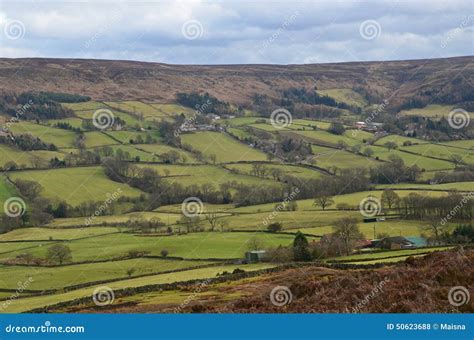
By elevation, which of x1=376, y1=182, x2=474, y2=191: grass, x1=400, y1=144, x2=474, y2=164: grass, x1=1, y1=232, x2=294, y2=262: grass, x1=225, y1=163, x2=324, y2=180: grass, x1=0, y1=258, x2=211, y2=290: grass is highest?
x1=400, y1=144, x2=474, y2=164: grass

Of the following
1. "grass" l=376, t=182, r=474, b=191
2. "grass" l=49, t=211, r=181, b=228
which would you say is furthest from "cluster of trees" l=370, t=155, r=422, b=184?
"grass" l=49, t=211, r=181, b=228

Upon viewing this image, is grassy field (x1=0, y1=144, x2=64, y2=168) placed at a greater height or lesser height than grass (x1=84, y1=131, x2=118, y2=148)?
lesser

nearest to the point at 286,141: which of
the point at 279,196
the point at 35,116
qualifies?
the point at 279,196

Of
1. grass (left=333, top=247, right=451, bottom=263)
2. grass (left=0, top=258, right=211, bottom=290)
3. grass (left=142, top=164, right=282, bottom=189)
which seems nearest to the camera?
grass (left=333, top=247, right=451, bottom=263)

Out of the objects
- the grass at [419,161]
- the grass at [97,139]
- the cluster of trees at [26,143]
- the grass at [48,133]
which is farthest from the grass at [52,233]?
the grass at [419,161]

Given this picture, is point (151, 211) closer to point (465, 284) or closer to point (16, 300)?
point (16, 300)

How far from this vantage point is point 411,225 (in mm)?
57656

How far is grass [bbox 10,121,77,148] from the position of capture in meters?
110

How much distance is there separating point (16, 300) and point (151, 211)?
37201mm

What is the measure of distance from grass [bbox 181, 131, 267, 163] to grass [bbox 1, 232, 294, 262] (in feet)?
157

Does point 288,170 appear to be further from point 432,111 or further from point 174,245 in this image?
point 432,111

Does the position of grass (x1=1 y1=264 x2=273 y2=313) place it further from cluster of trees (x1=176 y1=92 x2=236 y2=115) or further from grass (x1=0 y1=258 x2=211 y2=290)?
cluster of trees (x1=176 y1=92 x2=236 y2=115)

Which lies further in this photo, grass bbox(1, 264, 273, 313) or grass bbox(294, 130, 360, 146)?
grass bbox(294, 130, 360, 146)

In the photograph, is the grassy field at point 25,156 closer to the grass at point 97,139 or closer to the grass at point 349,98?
the grass at point 97,139
